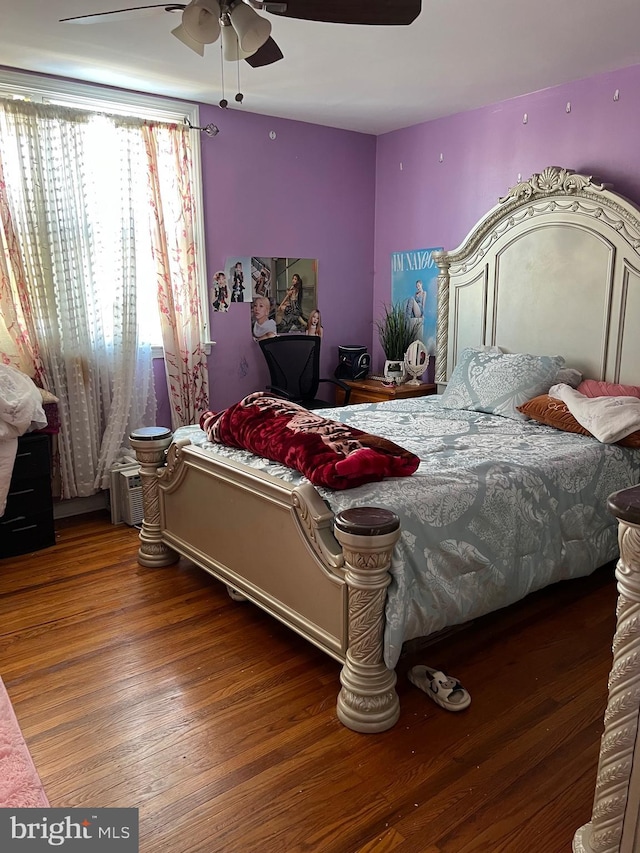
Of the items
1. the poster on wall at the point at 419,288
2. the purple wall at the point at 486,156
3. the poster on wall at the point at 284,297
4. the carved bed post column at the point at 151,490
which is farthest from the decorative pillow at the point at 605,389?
the carved bed post column at the point at 151,490

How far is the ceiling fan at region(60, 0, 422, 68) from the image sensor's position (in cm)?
203

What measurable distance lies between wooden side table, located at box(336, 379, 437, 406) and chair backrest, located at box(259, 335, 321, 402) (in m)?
0.30

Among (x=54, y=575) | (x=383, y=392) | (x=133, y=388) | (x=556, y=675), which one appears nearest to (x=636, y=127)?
(x=383, y=392)

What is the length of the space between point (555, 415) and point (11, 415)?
2.74 meters

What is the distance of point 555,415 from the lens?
10.8ft

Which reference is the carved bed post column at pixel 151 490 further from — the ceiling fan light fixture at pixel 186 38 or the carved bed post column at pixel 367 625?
the ceiling fan light fixture at pixel 186 38

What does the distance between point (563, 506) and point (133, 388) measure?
2.70 meters

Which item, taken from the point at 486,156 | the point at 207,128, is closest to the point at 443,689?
the point at 486,156

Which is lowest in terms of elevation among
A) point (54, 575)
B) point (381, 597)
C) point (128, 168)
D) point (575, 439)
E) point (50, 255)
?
point (54, 575)

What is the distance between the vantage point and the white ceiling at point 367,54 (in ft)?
9.32

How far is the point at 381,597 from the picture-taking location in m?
2.05

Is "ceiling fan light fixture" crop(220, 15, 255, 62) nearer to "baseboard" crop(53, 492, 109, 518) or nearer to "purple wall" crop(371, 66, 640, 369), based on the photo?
"purple wall" crop(371, 66, 640, 369)

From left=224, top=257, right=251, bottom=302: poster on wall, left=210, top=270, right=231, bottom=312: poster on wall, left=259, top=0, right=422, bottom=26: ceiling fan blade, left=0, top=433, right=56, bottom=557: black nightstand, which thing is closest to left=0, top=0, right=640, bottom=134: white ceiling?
left=259, top=0, right=422, bottom=26: ceiling fan blade

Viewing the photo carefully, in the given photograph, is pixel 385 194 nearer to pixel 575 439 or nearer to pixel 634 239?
pixel 634 239
